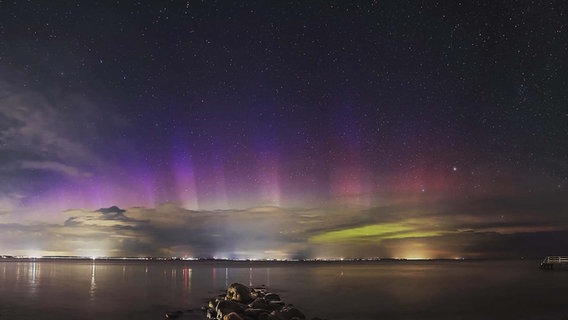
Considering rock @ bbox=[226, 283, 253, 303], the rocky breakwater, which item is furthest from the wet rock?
rock @ bbox=[226, 283, 253, 303]

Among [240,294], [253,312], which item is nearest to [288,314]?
[253,312]

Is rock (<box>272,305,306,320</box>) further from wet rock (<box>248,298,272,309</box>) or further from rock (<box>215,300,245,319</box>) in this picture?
wet rock (<box>248,298,272,309</box>)

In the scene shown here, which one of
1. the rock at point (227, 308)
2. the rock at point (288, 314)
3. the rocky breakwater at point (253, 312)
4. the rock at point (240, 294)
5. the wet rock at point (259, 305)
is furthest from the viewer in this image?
the rock at point (240, 294)

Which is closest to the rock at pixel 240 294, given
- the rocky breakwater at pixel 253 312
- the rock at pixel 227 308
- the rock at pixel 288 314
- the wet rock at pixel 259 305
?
the rocky breakwater at pixel 253 312

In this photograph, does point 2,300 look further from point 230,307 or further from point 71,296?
point 230,307

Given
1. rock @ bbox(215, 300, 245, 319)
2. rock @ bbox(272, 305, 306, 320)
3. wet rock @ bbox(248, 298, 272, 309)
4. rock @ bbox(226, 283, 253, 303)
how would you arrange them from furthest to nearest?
rock @ bbox(226, 283, 253, 303) < wet rock @ bbox(248, 298, 272, 309) < rock @ bbox(215, 300, 245, 319) < rock @ bbox(272, 305, 306, 320)

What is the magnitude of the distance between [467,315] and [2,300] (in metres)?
50.3

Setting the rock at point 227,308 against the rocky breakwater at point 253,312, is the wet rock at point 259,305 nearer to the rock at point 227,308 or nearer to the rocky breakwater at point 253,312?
the rocky breakwater at point 253,312

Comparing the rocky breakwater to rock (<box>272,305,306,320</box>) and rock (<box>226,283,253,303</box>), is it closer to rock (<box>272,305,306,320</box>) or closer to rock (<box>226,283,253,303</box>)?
rock (<box>272,305,306,320</box>)

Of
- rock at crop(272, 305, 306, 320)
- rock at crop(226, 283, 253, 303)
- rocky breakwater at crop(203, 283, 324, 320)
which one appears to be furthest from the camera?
rock at crop(226, 283, 253, 303)

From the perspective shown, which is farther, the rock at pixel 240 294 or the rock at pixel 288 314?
the rock at pixel 240 294

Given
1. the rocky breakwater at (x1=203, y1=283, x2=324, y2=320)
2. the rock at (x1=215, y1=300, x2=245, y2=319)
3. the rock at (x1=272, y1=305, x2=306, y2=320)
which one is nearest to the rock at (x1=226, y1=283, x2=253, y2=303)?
the rocky breakwater at (x1=203, y1=283, x2=324, y2=320)

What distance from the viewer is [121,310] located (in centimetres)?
4250

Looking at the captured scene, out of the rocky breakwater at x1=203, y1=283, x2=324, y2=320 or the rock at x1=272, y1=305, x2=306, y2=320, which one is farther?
the rock at x1=272, y1=305, x2=306, y2=320
